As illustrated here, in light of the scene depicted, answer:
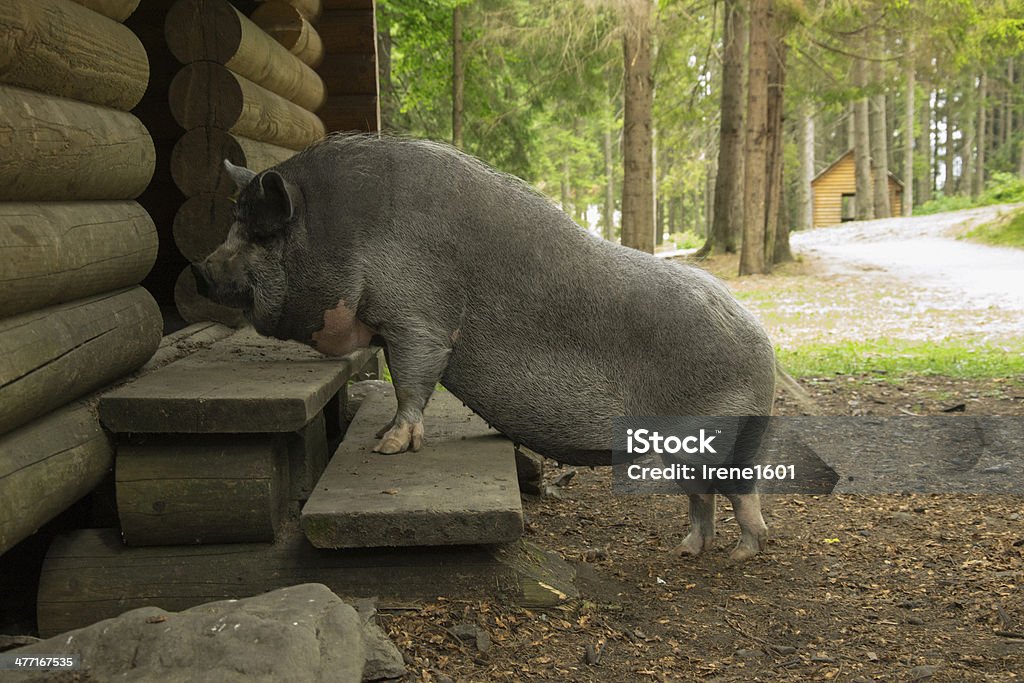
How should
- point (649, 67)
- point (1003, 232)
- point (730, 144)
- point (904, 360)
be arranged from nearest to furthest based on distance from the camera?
1. point (904, 360)
2. point (649, 67)
3. point (730, 144)
4. point (1003, 232)

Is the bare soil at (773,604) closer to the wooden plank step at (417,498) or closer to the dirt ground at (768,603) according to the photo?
the dirt ground at (768,603)

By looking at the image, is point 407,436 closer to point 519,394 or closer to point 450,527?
point 519,394

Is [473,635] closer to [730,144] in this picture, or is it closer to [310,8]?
[310,8]

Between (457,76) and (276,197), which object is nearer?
(276,197)

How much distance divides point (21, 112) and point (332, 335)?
4.67ft

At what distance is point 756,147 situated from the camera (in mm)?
15766

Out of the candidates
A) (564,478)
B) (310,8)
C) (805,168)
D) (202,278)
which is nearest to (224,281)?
(202,278)

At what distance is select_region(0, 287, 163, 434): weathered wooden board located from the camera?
2992 mm

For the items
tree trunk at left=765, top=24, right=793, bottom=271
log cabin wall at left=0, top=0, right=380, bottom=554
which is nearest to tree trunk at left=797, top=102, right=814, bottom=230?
tree trunk at left=765, top=24, right=793, bottom=271

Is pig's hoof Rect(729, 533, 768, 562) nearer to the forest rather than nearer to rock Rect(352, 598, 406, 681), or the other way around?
rock Rect(352, 598, 406, 681)

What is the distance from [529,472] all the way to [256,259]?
2.06m

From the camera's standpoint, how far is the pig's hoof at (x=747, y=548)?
4.21m

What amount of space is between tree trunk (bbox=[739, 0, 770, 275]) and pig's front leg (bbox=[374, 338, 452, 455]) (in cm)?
1231

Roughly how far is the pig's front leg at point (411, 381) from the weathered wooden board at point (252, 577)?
1.93ft
